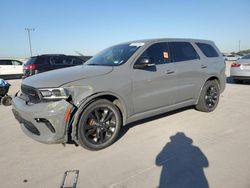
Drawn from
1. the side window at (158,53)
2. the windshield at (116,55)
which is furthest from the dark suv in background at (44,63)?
the side window at (158,53)

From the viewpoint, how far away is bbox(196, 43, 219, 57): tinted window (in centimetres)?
582

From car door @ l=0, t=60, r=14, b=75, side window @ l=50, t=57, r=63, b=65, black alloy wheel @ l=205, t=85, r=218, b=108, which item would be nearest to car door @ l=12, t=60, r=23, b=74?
car door @ l=0, t=60, r=14, b=75

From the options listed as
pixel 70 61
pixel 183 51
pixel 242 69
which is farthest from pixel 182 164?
pixel 70 61

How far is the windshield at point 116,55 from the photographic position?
4.39 m

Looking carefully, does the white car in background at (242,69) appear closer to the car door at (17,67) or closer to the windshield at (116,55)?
the windshield at (116,55)

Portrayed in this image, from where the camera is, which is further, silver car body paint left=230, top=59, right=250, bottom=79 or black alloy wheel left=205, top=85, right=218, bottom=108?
silver car body paint left=230, top=59, right=250, bottom=79

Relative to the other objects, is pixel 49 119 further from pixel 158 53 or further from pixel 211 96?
pixel 211 96

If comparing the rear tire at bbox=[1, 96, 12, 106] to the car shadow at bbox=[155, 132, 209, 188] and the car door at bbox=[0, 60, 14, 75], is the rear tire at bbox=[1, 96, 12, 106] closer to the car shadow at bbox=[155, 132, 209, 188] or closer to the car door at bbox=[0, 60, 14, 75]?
the car shadow at bbox=[155, 132, 209, 188]

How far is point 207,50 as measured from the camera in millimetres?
5965

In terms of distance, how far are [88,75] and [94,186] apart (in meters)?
1.75

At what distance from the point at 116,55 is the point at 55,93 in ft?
5.72

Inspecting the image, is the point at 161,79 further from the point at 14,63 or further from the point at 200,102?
the point at 14,63

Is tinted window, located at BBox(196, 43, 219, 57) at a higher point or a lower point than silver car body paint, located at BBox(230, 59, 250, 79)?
higher

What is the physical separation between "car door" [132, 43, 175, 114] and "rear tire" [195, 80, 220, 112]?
119 centimetres
